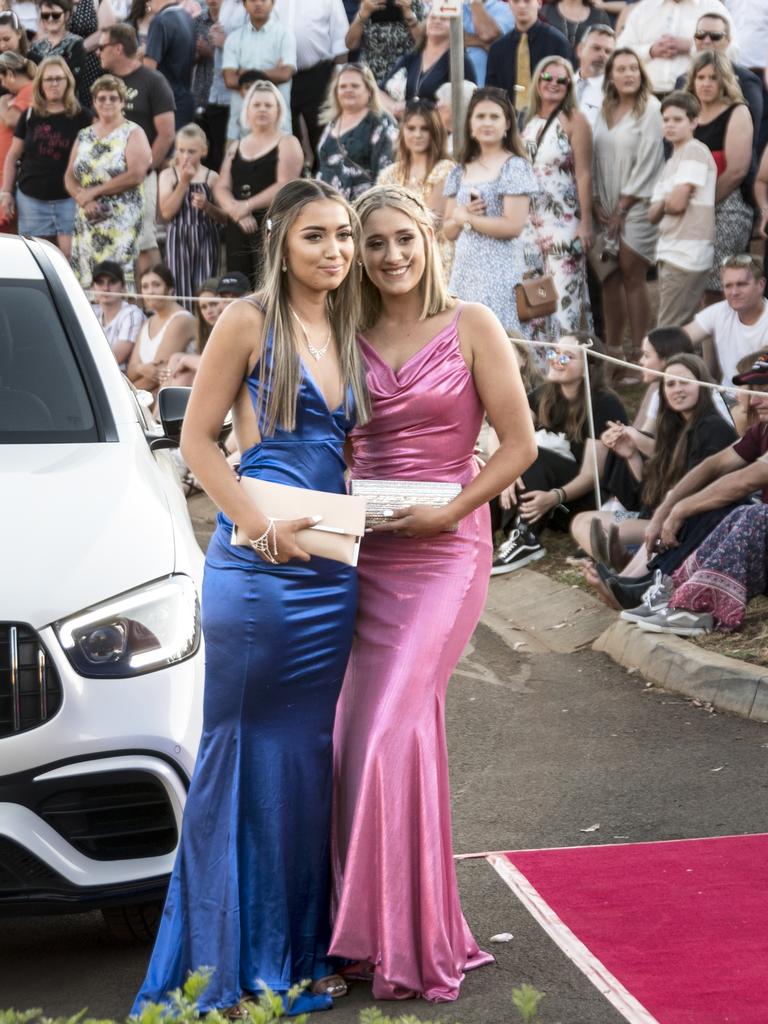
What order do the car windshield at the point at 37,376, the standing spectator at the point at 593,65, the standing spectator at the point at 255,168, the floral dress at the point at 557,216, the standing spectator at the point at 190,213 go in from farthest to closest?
the standing spectator at the point at 190,213 → the standing spectator at the point at 255,168 → the standing spectator at the point at 593,65 → the floral dress at the point at 557,216 → the car windshield at the point at 37,376

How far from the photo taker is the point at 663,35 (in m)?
11.4

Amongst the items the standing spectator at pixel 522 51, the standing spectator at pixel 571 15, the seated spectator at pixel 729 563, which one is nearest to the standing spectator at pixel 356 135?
the standing spectator at pixel 522 51

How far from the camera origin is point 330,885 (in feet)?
13.7

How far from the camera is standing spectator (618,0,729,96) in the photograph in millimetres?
11242

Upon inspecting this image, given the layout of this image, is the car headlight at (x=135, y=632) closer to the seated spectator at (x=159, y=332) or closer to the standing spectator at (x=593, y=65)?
the standing spectator at (x=593, y=65)

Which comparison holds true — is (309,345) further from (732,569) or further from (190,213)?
(190,213)

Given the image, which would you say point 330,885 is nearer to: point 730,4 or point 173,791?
point 173,791

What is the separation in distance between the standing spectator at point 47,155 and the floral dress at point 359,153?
8.77ft

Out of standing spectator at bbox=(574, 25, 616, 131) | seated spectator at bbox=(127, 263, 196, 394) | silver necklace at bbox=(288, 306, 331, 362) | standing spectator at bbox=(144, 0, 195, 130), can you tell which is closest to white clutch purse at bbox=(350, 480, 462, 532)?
silver necklace at bbox=(288, 306, 331, 362)

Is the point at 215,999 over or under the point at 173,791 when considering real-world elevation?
under

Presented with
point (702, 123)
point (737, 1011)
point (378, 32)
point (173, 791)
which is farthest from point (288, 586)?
point (378, 32)

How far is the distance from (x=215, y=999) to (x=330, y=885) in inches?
16.4

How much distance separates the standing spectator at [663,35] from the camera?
11.2 m

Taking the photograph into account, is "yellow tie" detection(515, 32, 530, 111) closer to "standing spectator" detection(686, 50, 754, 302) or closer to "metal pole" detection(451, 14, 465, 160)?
"metal pole" detection(451, 14, 465, 160)
